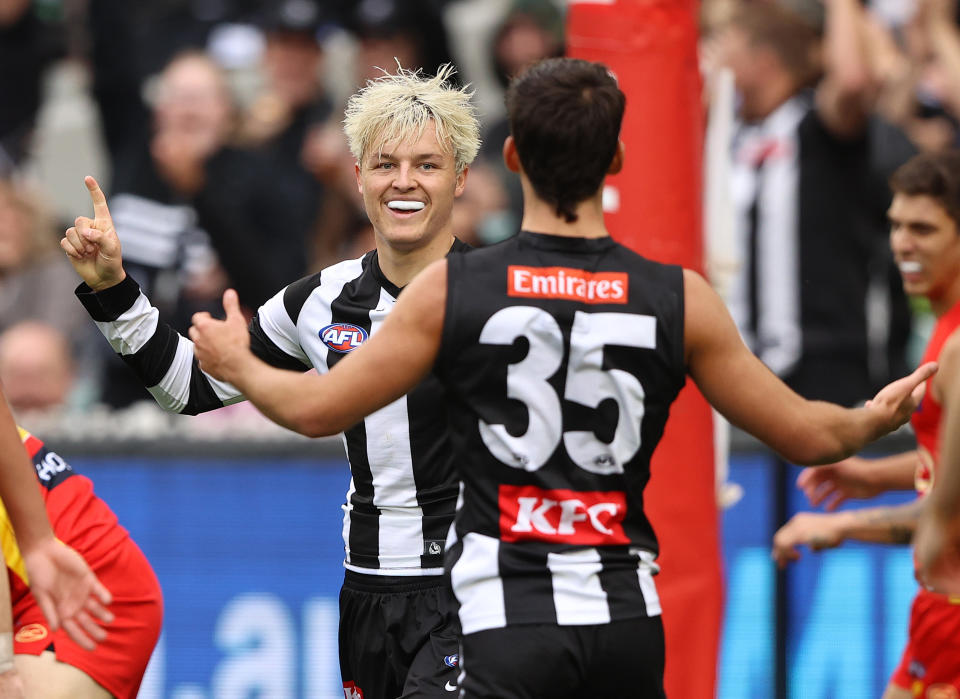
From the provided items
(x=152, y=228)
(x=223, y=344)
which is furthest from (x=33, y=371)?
(x=223, y=344)

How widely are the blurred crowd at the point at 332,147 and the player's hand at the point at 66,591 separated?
12.9ft

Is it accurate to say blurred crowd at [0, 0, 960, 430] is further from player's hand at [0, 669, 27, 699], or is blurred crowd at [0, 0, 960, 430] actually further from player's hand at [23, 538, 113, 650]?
player's hand at [0, 669, 27, 699]

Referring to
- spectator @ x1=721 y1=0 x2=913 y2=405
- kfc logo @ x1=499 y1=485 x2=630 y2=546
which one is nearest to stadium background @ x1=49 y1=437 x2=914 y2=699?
spectator @ x1=721 y1=0 x2=913 y2=405

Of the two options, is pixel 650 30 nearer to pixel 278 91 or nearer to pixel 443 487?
pixel 443 487

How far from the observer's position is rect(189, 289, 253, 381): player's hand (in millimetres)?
3588

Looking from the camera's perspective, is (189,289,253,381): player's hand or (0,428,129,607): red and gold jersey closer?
(189,289,253,381): player's hand

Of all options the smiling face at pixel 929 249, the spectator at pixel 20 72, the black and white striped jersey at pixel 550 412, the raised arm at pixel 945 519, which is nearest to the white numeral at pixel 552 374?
the black and white striped jersey at pixel 550 412

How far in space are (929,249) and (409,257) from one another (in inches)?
78.7

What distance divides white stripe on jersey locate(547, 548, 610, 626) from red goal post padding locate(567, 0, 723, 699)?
75.2 inches

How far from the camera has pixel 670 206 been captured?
5445mm

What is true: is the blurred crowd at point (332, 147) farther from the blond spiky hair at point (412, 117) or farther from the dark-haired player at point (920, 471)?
the blond spiky hair at point (412, 117)

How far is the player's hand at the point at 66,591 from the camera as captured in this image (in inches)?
153

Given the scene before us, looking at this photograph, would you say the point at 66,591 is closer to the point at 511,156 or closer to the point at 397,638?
the point at 397,638

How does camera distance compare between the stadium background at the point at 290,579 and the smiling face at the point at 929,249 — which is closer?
the smiling face at the point at 929,249
